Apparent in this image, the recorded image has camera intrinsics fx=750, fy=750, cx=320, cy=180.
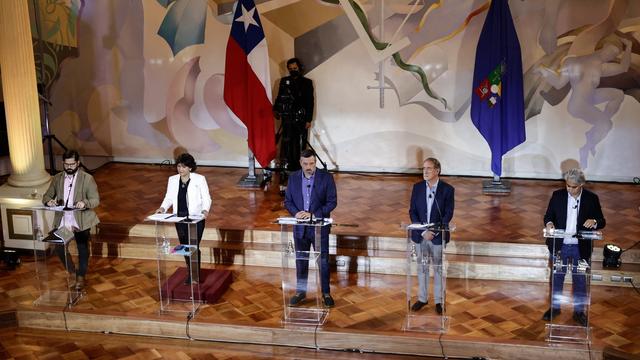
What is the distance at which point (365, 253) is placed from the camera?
7.61 metres

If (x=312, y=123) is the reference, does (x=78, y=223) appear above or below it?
below

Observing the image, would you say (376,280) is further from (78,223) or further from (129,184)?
(129,184)

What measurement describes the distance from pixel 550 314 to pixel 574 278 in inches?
19.1

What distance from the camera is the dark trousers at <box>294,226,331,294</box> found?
645cm

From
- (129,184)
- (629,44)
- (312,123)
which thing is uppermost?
(629,44)

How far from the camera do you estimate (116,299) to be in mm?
6957

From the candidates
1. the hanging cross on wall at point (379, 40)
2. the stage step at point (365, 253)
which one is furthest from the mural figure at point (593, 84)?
the stage step at point (365, 253)

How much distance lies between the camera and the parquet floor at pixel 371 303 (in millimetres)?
6227

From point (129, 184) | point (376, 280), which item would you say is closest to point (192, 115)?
point (129, 184)

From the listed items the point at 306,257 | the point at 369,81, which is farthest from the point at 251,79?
the point at 306,257

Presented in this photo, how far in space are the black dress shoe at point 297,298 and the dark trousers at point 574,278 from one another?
210 centimetres

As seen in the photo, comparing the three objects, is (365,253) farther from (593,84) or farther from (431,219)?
(593,84)

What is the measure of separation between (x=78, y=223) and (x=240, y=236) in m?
1.81

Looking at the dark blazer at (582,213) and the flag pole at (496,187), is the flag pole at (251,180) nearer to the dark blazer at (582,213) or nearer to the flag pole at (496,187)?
the flag pole at (496,187)
